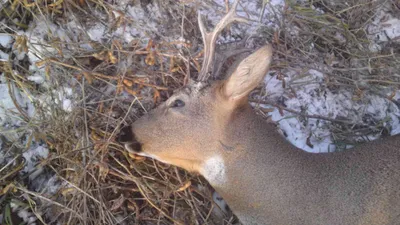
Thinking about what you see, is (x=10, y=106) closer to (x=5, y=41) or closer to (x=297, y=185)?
(x=5, y=41)

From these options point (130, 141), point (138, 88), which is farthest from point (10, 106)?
point (130, 141)

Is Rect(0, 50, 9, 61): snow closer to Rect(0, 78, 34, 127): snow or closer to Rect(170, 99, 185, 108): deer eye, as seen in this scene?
Rect(0, 78, 34, 127): snow

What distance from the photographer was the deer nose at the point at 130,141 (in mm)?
3396

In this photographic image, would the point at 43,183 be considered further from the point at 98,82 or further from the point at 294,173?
the point at 294,173

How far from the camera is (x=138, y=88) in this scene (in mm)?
3918

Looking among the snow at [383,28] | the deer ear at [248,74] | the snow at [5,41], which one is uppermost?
the deer ear at [248,74]

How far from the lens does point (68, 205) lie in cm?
363

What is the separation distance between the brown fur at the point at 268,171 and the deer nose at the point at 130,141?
0.19 meters

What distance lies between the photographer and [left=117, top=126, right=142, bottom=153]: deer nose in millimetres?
3396

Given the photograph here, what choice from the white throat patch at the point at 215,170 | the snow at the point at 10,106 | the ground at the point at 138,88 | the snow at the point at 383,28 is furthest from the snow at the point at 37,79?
the snow at the point at 383,28

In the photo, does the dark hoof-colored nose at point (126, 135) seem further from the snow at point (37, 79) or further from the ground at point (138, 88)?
the snow at point (37, 79)

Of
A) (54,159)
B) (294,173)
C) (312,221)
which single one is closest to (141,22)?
(54,159)

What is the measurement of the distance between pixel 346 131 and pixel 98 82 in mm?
2035

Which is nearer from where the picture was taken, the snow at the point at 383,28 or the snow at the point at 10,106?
the snow at the point at 10,106
